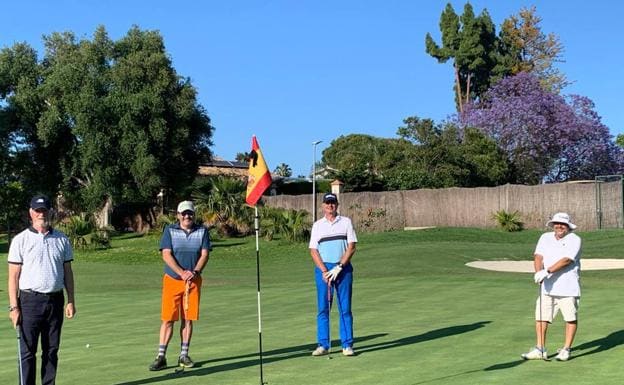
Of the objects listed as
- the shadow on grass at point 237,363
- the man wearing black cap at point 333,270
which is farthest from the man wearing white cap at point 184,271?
the man wearing black cap at point 333,270

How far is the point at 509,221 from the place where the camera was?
3709cm

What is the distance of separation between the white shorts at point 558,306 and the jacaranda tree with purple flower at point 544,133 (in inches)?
1768

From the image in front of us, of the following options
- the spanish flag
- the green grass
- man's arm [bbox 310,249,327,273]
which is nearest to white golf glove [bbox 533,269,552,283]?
the green grass

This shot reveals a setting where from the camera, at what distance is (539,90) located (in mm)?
53938

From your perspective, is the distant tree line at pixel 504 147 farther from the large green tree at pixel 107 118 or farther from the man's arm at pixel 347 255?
the man's arm at pixel 347 255

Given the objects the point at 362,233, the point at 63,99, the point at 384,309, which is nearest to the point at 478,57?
the point at 362,233

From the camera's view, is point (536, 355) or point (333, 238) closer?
point (536, 355)

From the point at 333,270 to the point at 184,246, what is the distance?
6.32ft

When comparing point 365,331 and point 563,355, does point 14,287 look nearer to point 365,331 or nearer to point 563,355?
point 365,331

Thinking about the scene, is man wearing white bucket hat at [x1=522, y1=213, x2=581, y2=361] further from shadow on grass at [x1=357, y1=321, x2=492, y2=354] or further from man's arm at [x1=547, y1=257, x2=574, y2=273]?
shadow on grass at [x1=357, y1=321, x2=492, y2=354]

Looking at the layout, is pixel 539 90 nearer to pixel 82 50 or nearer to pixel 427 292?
pixel 82 50

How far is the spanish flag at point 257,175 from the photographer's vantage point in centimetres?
852

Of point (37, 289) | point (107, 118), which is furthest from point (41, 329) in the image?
point (107, 118)

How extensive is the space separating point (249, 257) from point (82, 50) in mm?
23065
